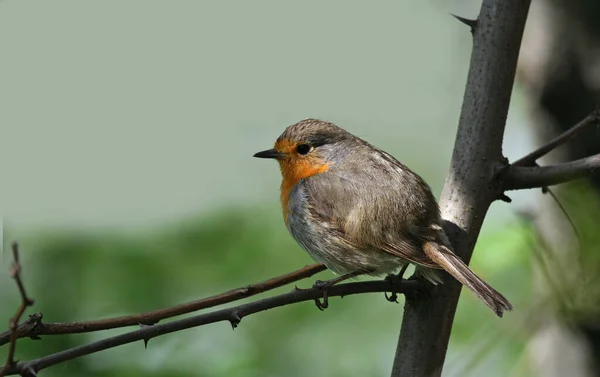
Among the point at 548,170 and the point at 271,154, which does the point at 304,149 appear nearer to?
the point at 271,154

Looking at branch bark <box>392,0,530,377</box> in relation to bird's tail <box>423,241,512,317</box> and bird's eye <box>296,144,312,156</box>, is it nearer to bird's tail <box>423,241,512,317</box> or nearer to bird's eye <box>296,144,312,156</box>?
bird's tail <box>423,241,512,317</box>

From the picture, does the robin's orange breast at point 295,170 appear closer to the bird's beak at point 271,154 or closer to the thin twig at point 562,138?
the bird's beak at point 271,154

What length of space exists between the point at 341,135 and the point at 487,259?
1038 mm

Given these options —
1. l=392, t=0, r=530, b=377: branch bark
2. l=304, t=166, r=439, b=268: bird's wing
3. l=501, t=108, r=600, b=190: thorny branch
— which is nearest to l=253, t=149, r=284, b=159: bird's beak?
l=304, t=166, r=439, b=268: bird's wing

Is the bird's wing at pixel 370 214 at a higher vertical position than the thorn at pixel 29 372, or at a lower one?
higher

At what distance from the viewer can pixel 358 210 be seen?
11.3 feet

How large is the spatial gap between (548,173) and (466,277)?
46 centimetres

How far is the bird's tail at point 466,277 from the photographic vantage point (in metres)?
2.82

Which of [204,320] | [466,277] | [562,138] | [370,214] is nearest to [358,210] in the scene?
[370,214]

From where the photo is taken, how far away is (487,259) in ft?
14.1

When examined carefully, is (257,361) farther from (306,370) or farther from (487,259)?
(487,259)

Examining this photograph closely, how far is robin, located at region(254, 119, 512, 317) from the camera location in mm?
3006

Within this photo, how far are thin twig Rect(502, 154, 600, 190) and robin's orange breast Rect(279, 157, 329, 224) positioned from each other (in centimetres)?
130

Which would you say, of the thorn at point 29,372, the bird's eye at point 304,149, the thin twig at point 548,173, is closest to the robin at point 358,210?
the bird's eye at point 304,149
